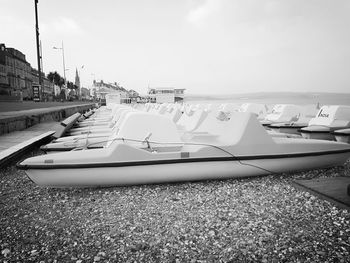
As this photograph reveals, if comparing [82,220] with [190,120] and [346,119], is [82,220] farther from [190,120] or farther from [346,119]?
[346,119]

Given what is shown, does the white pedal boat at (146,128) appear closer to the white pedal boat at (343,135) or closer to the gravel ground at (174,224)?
the gravel ground at (174,224)

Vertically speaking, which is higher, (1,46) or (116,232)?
(1,46)

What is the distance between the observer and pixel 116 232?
123 inches

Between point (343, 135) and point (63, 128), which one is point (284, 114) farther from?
point (63, 128)

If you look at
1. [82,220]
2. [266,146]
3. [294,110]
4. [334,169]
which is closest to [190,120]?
[266,146]

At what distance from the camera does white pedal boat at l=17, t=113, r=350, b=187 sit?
4066 millimetres

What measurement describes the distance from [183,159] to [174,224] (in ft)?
4.28

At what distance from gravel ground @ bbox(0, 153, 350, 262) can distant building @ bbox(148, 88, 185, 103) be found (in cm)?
5835

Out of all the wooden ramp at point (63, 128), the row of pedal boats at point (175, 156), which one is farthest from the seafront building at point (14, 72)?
the row of pedal boats at point (175, 156)

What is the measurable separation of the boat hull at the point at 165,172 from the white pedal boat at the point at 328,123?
3.42 metres

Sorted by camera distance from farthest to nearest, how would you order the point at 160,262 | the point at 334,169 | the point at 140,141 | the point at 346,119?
the point at 346,119
the point at 334,169
the point at 140,141
the point at 160,262

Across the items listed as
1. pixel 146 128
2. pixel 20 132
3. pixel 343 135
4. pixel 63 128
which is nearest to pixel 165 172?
pixel 146 128

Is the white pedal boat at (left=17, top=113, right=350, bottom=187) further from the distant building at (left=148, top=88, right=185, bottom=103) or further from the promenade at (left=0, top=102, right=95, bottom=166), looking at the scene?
the distant building at (left=148, top=88, right=185, bottom=103)

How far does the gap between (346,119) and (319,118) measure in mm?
821
